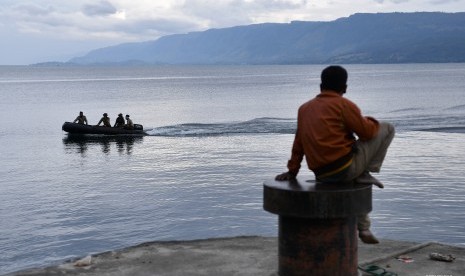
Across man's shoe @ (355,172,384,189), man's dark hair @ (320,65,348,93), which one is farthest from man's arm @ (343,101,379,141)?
man's shoe @ (355,172,384,189)

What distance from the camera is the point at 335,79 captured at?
6.88m

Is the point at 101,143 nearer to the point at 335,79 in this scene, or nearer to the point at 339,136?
the point at 335,79

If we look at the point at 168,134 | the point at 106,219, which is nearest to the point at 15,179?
the point at 106,219

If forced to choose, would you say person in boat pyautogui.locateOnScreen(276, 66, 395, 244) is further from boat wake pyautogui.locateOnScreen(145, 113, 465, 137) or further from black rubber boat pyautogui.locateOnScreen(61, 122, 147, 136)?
boat wake pyautogui.locateOnScreen(145, 113, 465, 137)

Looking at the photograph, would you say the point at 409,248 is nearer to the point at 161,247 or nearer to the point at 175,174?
the point at 161,247

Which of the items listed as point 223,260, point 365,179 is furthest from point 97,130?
point 365,179

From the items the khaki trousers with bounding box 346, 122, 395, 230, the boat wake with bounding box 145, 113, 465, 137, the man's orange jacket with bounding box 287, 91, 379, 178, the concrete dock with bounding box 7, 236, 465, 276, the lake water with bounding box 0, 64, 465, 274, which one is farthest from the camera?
the boat wake with bounding box 145, 113, 465, 137

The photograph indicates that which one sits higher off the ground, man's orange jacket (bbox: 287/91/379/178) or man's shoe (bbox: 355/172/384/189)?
man's orange jacket (bbox: 287/91/379/178)

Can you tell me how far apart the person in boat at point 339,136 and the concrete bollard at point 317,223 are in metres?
0.18

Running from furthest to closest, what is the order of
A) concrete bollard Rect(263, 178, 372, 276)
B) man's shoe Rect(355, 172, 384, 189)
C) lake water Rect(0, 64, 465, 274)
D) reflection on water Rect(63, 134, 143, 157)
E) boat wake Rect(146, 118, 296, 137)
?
1. boat wake Rect(146, 118, 296, 137)
2. reflection on water Rect(63, 134, 143, 157)
3. lake water Rect(0, 64, 465, 274)
4. man's shoe Rect(355, 172, 384, 189)
5. concrete bollard Rect(263, 178, 372, 276)

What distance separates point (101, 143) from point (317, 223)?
38342 millimetres

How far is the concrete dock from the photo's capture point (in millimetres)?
9078

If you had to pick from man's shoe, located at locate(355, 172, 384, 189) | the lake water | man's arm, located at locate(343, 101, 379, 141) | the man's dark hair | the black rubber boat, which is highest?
the man's dark hair

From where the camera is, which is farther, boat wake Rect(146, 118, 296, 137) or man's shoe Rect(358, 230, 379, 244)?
boat wake Rect(146, 118, 296, 137)
